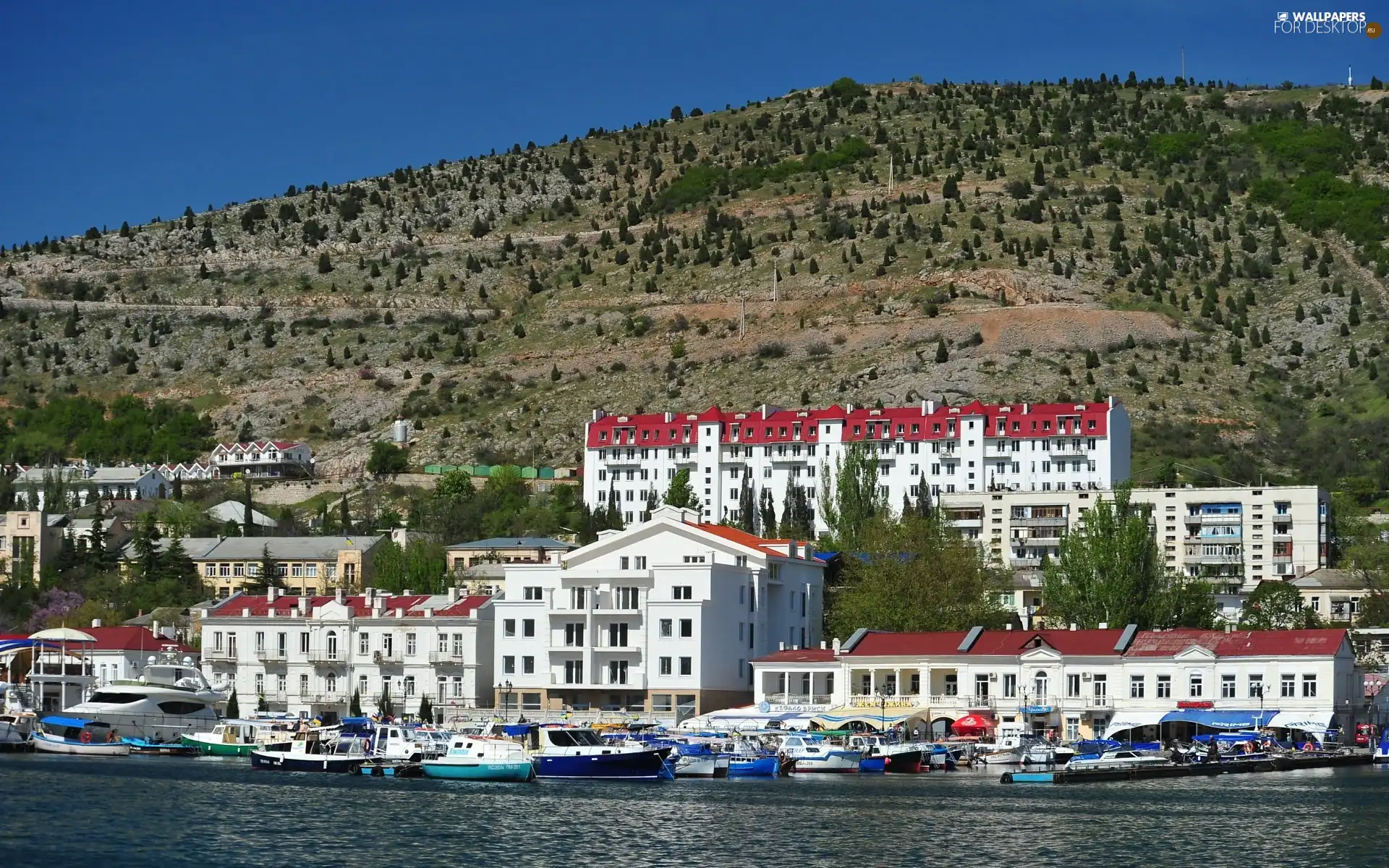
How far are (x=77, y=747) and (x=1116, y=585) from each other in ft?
179

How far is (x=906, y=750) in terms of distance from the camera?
9694 centimetres

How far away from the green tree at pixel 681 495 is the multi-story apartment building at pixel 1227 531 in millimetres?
19408

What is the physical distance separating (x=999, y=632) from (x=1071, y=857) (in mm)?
45696

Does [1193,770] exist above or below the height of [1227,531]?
below

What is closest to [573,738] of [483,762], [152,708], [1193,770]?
[483,762]

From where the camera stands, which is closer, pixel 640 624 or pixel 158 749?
pixel 158 749

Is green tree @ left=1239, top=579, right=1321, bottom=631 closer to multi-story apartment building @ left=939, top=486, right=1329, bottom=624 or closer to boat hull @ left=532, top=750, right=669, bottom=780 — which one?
multi-story apartment building @ left=939, top=486, right=1329, bottom=624

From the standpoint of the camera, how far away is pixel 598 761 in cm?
9069

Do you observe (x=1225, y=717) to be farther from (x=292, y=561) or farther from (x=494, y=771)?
(x=292, y=561)

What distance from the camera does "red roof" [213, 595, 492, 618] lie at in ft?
392

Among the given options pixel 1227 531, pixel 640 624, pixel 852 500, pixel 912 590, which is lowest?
pixel 640 624

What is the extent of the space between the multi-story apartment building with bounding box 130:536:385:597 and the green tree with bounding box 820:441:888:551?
32.4 meters

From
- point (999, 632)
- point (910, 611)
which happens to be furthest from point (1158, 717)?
point (910, 611)

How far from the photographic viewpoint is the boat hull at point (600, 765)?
9062 cm
